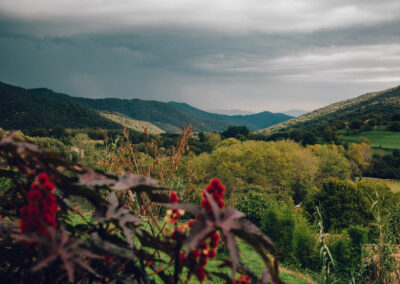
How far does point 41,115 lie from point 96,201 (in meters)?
115

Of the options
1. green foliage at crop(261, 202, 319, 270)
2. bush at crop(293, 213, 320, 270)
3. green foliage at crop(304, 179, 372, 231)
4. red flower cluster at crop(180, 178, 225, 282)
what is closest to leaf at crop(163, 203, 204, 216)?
red flower cluster at crop(180, 178, 225, 282)

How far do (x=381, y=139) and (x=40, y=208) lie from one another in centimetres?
9965

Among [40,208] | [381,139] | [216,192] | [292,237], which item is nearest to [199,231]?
[216,192]

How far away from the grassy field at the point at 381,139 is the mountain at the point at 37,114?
87.3m

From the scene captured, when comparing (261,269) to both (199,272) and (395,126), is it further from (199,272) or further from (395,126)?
(395,126)

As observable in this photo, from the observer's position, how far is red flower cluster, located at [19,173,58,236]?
1.15 metres

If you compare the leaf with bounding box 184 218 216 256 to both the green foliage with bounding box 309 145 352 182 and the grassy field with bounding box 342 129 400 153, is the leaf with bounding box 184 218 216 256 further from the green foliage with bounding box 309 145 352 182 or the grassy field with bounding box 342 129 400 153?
the grassy field with bounding box 342 129 400 153

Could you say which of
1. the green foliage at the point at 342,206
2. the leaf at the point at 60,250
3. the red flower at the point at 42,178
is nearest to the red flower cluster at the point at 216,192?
the leaf at the point at 60,250

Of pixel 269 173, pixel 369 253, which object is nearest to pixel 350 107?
pixel 269 173

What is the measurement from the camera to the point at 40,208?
1181mm

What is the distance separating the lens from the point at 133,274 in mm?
1681

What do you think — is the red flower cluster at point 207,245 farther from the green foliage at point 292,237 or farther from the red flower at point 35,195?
the green foliage at point 292,237

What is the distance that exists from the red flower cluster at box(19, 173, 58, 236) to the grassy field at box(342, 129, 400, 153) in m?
88.5

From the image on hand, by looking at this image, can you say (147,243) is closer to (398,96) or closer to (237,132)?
(237,132)
